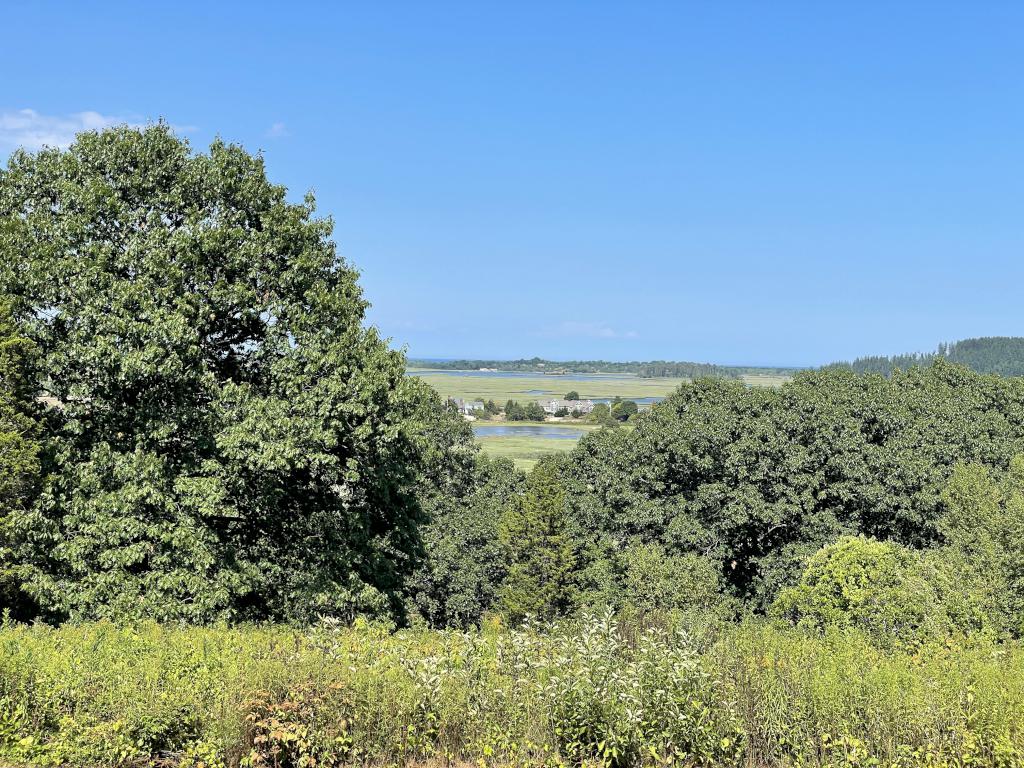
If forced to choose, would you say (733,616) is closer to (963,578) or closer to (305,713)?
(963,578)

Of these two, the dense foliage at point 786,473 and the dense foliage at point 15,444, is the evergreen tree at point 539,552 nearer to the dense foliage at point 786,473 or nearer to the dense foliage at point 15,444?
the dense foliage at point 786,473

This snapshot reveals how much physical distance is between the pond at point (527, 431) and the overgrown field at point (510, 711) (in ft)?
369

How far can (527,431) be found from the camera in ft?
449

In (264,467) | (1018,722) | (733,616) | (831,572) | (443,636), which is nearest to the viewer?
(1018,722)

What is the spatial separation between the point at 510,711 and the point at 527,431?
13103cm

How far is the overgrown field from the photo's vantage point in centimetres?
570

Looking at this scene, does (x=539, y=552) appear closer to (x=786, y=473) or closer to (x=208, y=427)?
(x=786, y=473)

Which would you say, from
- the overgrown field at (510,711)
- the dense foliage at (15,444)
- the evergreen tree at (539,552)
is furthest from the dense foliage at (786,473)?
the overgrown field at (510,711)

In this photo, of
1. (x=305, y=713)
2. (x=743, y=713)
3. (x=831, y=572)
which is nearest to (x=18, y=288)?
(x=305, y=713)

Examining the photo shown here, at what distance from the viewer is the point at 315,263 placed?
14953 mm

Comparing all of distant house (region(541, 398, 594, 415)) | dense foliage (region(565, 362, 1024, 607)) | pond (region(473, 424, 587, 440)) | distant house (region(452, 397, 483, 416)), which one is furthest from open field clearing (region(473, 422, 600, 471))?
dense foliage (region(565, 362, 1024, 607))

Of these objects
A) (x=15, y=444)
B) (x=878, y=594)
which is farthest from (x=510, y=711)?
(x=878, y=594)

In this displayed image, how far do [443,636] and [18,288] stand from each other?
10006 mm

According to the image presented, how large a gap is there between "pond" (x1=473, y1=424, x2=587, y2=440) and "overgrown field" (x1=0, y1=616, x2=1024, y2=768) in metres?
112
